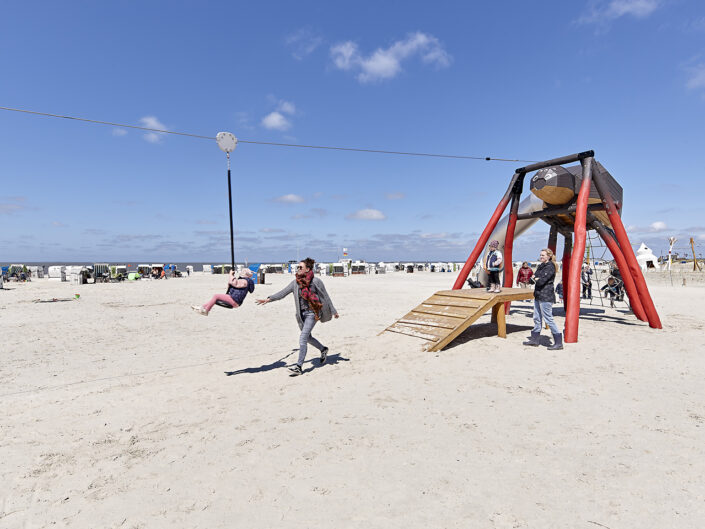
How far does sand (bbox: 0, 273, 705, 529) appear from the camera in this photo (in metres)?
2.67

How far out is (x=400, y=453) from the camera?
3430mm

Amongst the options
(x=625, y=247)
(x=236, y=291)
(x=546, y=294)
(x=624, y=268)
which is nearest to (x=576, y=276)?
(x=546, y=294)

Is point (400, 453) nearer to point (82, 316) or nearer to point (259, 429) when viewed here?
point (259, 429)

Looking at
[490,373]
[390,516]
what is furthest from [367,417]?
[490,373]

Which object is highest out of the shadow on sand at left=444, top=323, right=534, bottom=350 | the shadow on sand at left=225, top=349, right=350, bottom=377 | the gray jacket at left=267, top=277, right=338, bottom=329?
the gray jacket at left=267, top=277, right=338, bottom=329

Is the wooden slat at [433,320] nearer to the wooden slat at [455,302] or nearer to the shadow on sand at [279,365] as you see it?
the wooden slat at [455,302]

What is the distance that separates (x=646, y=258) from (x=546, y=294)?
52.9m

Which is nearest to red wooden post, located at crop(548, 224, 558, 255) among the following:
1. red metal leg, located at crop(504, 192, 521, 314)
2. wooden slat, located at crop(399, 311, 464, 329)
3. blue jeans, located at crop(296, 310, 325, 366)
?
red metal leg, located at crop(504, 192, 521, 314)

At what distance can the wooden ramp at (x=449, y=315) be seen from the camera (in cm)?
710

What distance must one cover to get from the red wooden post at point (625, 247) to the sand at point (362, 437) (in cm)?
132

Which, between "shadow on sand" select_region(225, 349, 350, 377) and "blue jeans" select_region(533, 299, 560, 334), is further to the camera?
"blue jeans" select_region(533, 299, 560, 334)

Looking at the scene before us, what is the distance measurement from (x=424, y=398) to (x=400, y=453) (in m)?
1.43

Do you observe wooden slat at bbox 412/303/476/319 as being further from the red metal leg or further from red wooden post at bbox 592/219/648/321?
red wooden post at bbox 592/219/648/321

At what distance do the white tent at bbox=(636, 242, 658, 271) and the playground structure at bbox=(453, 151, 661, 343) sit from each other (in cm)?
4541
